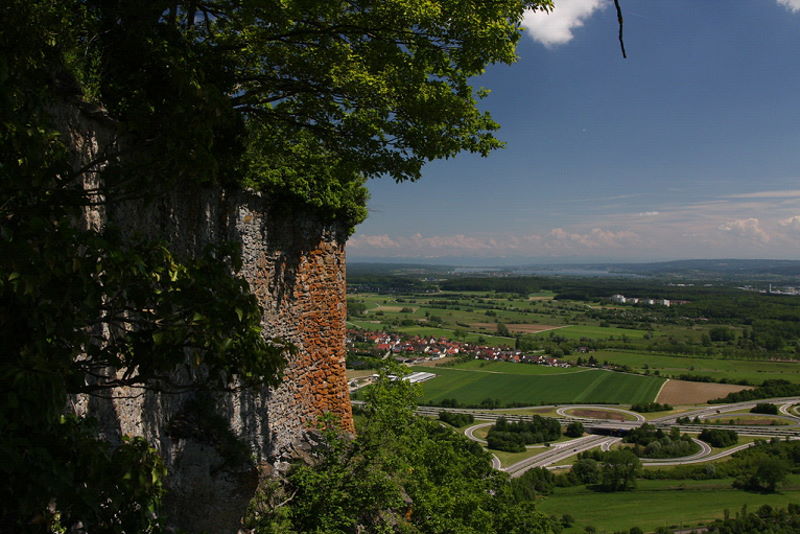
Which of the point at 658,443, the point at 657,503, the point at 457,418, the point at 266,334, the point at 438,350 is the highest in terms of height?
the point at 266,334

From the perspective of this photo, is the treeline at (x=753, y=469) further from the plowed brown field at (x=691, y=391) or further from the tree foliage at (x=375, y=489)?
the tree foliage at (x=375, y=489)

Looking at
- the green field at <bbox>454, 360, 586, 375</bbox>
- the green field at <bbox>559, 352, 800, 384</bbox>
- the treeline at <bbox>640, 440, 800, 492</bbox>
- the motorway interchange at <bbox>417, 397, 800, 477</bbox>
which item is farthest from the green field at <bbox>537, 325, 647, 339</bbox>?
the treeline at <bbox>640, 440, 800, 492</bbox>

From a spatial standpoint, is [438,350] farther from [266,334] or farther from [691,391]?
[266,334]

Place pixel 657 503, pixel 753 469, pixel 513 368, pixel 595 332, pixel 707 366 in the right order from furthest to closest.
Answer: pixel 595 332 < pixel 707 366 < pixel 513 368 < pixel 753 469 < pixel 657 503

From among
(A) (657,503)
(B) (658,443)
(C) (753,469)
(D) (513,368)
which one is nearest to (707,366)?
(D) (513,368)

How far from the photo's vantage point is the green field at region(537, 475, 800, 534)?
117 ft

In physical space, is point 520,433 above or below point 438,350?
below

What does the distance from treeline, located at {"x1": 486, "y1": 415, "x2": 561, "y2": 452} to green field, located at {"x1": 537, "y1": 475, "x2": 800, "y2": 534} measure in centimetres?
732

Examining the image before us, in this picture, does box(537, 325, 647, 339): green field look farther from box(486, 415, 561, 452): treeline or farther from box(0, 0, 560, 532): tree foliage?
box(0, 0, 560, 532): tree foliage

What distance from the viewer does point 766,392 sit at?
2655 inches

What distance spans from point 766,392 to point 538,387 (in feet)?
94.8

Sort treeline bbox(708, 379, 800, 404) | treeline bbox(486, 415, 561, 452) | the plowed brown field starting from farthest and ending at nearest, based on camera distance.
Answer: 1. the plowed brown field
2. treeline bbox(708, 379, 800, 404)
3. treeline bbox(486, 415, 561, 452)

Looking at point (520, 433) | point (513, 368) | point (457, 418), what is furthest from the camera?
point (513, 368)

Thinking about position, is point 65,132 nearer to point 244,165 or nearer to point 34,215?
point 34,215
